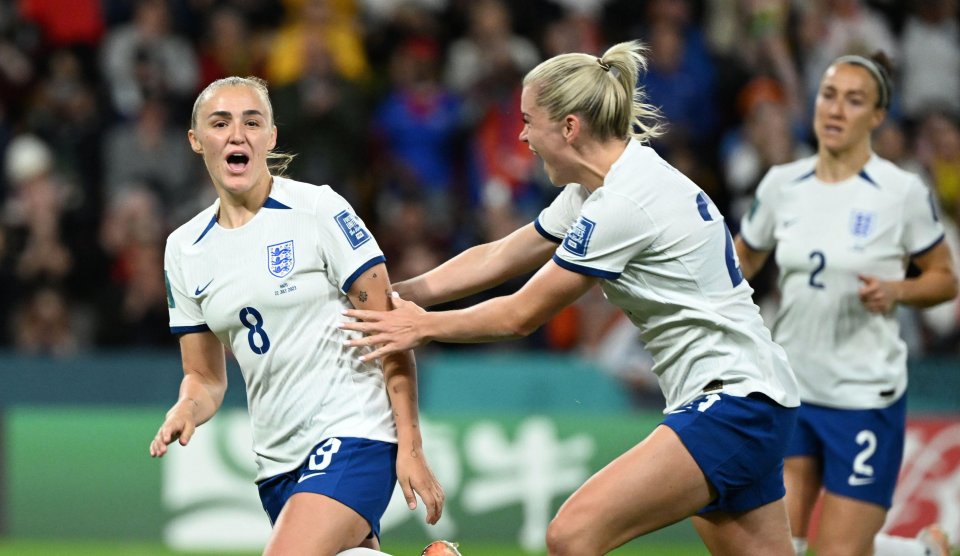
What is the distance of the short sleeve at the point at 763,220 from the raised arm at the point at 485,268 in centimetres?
143

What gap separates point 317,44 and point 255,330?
7327mm

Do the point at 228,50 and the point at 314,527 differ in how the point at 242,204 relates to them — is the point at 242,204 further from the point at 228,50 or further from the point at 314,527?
the point at 228,50

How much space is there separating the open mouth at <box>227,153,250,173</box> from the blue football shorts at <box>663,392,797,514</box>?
1658mm

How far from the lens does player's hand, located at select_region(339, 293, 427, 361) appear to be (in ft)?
15.4

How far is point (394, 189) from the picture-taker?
37.7 feet

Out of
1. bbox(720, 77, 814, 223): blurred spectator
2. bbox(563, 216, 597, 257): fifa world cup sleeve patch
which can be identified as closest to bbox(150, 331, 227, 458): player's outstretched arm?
bbox(563, 216, 597, 257): fifa world cup sleeve patch

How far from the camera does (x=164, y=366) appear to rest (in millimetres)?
10312

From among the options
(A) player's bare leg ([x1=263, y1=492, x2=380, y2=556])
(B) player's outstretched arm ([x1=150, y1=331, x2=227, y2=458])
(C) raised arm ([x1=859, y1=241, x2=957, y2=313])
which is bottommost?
(A) player's bare leg ([x1=263, y1=492, x2=380, y2=556])

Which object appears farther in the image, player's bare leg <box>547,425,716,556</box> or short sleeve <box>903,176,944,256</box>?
short sleeve <box>903,176,944,256</box>

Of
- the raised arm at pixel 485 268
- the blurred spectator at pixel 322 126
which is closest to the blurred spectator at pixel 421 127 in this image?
the blurred spectator at pixel 322 126

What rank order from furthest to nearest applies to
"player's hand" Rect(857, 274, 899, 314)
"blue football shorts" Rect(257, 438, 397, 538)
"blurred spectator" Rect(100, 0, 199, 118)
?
"blurred spectator" Rect(100, 0, 199, 118) < "player's hand" Rect(857, 274, 899, 314) < "blue football shorts" Rect(257, 438, 397, 538)

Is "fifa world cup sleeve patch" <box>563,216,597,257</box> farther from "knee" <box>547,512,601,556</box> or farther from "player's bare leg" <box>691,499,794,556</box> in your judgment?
"player's bare leg" <box>691,499,794,556</box>

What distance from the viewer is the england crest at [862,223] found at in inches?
247

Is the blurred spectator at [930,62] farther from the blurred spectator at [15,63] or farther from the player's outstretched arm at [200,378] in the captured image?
the player's outstretched arm at [200,378]
